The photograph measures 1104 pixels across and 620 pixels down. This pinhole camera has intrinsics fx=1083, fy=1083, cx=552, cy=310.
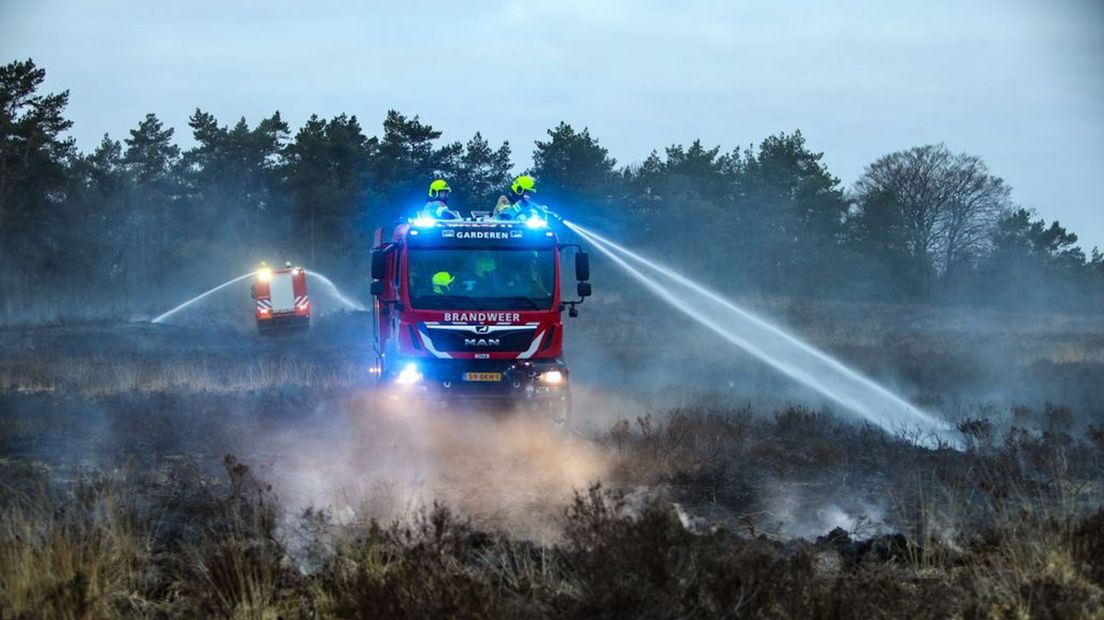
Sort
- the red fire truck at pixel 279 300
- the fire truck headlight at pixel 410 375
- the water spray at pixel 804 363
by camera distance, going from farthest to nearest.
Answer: the red fire truck at pixel 279 300
the water spray at pixel 804 363
the fire truck headlight at pixel 410 375

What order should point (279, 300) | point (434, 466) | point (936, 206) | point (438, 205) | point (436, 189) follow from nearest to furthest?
point (434, 466) → point (438, 205) → point (436, 189) → point (279, 300) → point (936, 206)

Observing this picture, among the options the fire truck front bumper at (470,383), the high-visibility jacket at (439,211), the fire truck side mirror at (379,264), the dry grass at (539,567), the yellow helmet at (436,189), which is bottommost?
the dry grass at (539,567)

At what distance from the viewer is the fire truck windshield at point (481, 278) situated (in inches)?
559

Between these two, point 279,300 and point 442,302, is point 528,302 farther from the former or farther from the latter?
point 279,300

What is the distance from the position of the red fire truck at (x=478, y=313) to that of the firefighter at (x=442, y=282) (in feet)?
0.04

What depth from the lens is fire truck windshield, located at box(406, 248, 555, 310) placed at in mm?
14211

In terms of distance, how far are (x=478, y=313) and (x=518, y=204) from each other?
2509 mm

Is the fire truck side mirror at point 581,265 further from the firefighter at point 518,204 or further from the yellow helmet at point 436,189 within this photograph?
the yellow helmet at point 436,189

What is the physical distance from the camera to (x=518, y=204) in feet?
52.4

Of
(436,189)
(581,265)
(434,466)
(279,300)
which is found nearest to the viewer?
(434,466)

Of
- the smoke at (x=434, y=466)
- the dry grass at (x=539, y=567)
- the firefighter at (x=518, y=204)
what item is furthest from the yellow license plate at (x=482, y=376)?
the dry grass at (x=539, y=567)

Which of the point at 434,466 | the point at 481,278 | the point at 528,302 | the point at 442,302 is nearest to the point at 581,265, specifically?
the point at 528,302

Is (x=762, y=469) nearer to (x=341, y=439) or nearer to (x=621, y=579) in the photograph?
(x=341, y=439)

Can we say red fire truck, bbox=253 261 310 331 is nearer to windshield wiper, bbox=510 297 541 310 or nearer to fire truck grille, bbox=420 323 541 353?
fire truck grille, bbox=420 323 541 353
